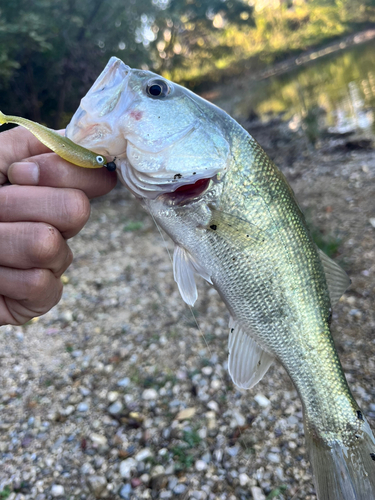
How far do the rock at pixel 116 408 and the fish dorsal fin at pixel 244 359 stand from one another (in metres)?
1.19

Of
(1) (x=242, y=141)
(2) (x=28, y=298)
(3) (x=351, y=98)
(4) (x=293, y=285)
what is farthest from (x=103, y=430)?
(3) (x=351, y=98)

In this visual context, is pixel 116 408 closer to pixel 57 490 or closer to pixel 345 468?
pixel 57 490

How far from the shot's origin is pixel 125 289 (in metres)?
3.77

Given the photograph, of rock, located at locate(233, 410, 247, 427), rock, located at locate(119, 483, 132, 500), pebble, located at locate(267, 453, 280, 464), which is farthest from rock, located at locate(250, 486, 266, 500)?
rock, located at locate(119, 483, 132, 500)

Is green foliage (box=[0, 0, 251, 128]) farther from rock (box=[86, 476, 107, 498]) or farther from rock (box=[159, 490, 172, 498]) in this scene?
rock (box=[159, 490, 172, 498])

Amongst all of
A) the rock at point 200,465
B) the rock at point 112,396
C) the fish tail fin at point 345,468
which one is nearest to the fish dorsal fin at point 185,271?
the fish tail fin at point 345,468

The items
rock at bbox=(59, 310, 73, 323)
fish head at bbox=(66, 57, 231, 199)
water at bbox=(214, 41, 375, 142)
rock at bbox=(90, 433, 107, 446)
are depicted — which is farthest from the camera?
water at bbox=(214, 41, 375, 142)

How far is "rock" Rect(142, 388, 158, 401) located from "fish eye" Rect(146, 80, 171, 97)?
196 centimetres

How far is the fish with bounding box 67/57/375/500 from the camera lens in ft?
4.67

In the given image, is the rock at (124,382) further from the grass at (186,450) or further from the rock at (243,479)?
the rock at (243,479)

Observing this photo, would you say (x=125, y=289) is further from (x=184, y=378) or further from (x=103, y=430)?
(x=103, y=430)

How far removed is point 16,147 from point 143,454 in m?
1.82

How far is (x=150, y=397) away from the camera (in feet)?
8.29

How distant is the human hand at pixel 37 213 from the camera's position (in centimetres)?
137
